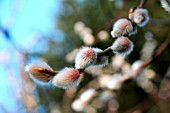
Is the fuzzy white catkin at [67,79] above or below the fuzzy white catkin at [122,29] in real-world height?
below

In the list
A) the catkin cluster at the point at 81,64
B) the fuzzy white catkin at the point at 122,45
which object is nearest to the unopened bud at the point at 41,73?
the catkin cluster at the point at 81,64

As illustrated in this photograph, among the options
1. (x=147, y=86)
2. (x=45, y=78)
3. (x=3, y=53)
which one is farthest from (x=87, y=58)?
(x=147, y=86)

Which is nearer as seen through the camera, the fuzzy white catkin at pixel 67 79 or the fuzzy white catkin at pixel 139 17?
the fuzzy white catkin at pixel 67 79

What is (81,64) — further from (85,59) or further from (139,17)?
(139,17)

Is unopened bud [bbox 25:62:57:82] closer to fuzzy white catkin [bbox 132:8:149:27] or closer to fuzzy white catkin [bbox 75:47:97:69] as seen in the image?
fuzzy white catkin [bbox 75:47:97:69]

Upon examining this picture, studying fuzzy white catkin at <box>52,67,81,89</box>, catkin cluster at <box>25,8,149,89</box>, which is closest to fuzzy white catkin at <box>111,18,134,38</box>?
catkin cluster at <box>25,8,149,89</box>

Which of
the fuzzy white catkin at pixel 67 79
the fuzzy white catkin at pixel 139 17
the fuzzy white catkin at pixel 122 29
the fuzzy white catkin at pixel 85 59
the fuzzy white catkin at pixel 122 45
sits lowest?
the fuzzy white catkin at pixel 67 79

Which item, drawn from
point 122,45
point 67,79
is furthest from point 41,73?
point 122,45

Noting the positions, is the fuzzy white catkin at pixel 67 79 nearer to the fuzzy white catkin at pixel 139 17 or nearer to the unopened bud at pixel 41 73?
the unopened bud at pixel 41 73
